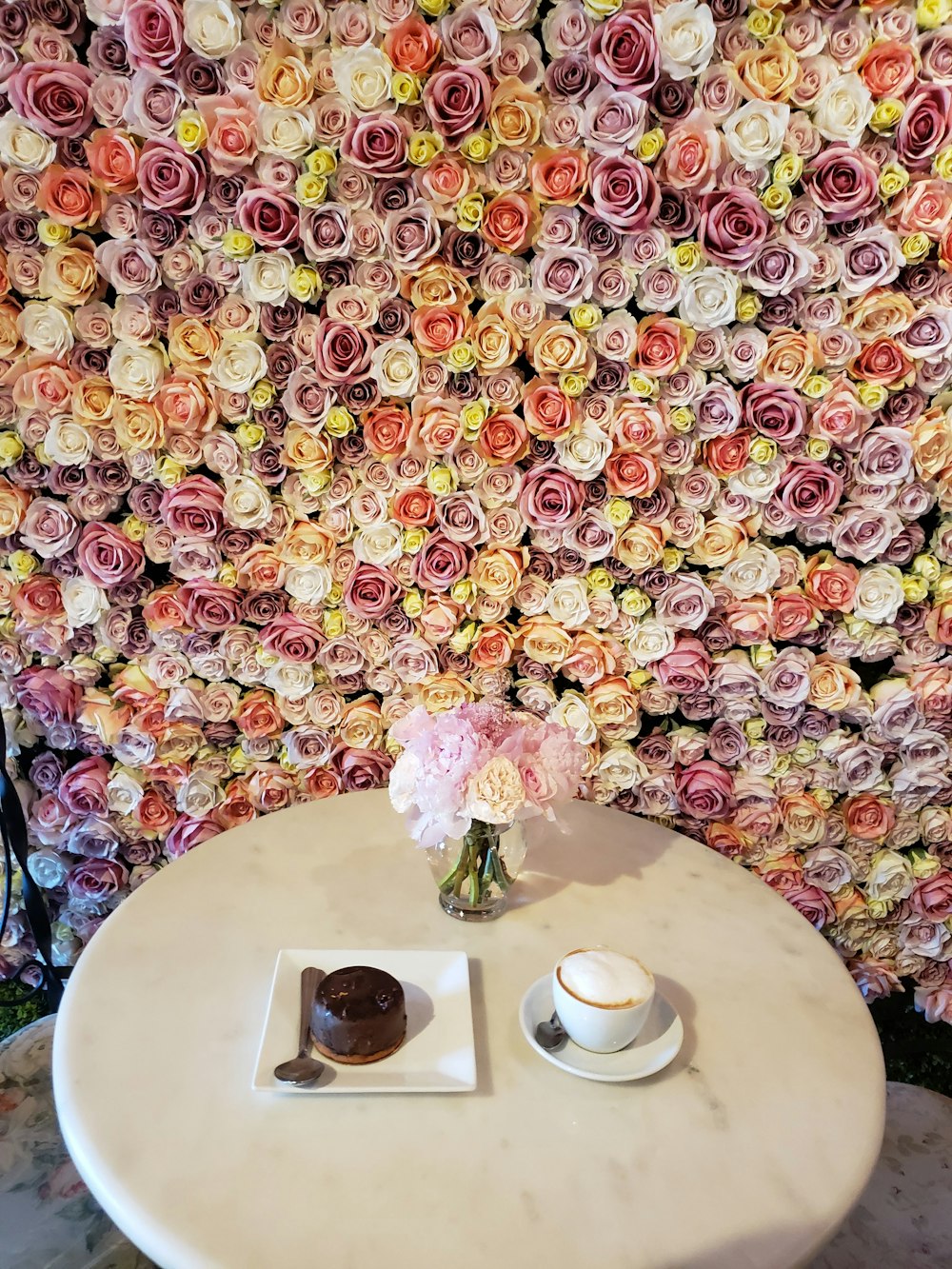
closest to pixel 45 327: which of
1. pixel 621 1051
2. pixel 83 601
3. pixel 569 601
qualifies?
pixel 83 601

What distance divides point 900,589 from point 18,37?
155 centimetres

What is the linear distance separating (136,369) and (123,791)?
2.45ft

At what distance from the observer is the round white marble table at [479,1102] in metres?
0.78

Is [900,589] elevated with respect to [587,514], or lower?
elevated

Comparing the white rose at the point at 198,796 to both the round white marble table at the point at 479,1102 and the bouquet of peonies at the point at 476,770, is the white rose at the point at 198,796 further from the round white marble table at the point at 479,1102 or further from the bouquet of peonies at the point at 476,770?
the bouquet of peonies at the point at 476,770

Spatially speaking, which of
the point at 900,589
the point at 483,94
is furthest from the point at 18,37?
the point at 900,589

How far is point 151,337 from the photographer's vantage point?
4.26 ft

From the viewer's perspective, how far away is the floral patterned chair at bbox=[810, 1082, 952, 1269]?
114 centimetres

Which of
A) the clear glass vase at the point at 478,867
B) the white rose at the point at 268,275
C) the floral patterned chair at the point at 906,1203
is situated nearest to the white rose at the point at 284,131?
the white rose at the point at 268,275

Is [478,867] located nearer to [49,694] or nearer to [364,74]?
[49,694]

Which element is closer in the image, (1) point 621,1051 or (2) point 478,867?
(1) point 621,1051

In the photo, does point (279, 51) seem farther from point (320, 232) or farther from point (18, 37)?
point (18, 37)

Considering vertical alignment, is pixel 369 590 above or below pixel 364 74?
below

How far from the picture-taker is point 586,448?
1.33 m
